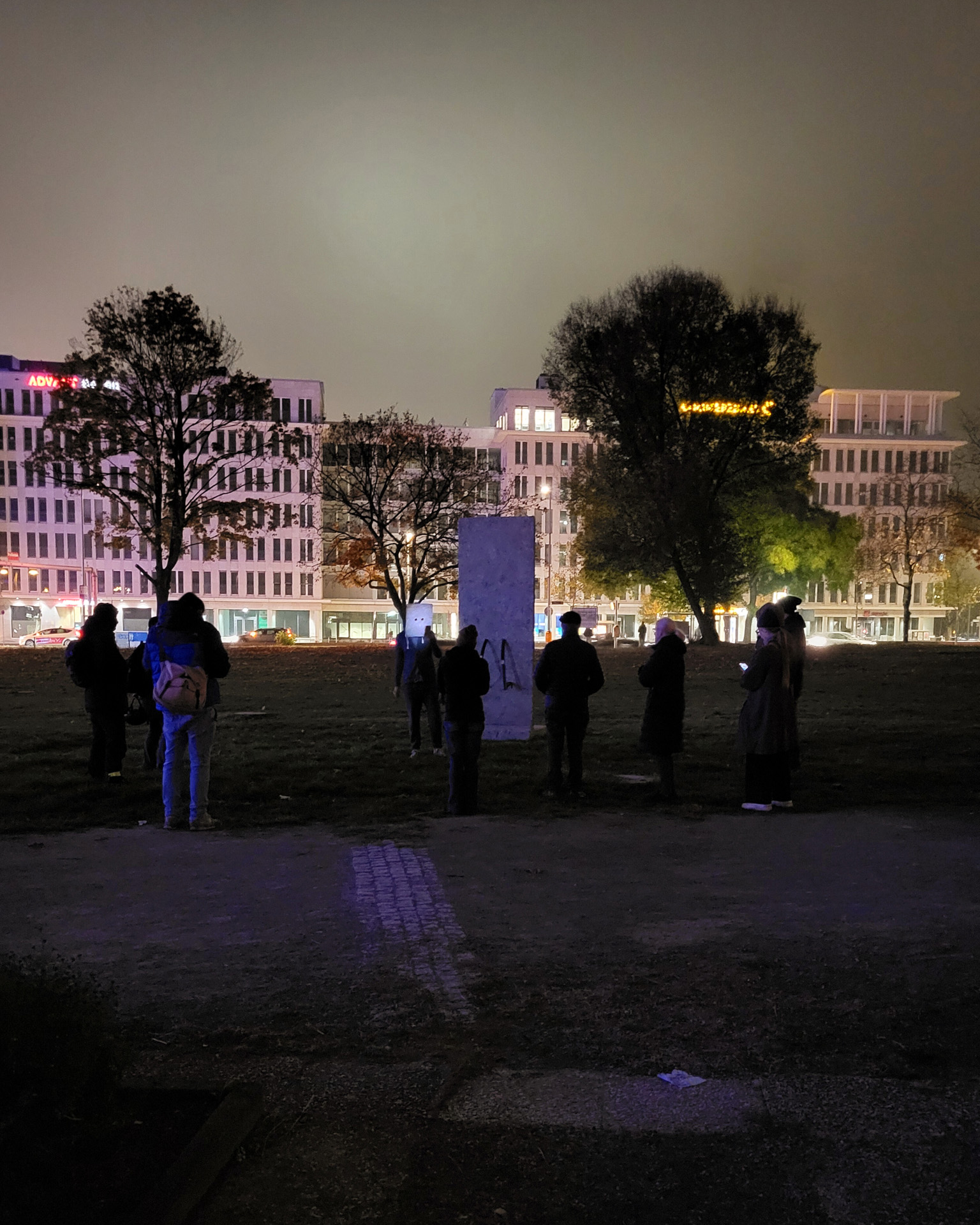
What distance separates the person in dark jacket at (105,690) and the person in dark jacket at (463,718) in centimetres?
371

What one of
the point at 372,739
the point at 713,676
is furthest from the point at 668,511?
the point at 372,739

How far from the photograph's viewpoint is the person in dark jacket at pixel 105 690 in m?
10.9

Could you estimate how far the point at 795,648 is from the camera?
10.2 m

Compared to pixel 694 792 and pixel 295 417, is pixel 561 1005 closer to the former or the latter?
pixel 694 792

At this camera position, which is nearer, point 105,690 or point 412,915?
point 412,915

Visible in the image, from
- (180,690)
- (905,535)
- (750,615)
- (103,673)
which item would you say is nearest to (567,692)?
(180,690)

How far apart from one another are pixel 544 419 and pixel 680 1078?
10638 centimetres

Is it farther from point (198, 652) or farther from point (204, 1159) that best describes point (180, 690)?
point (204, 1159)

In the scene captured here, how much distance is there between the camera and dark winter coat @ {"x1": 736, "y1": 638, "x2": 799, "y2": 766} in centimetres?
943

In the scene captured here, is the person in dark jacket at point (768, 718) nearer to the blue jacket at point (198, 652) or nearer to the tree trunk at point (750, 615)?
the blue jacket at point (198, 652)

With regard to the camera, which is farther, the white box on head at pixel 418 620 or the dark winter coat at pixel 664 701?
the white box on head at pixel 418 620

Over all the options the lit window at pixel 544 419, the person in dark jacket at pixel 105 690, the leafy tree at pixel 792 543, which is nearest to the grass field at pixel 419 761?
the person in dark jacket at pixel 105 690

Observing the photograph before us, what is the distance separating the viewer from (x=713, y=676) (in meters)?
30.6

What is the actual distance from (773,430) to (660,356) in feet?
20.2
